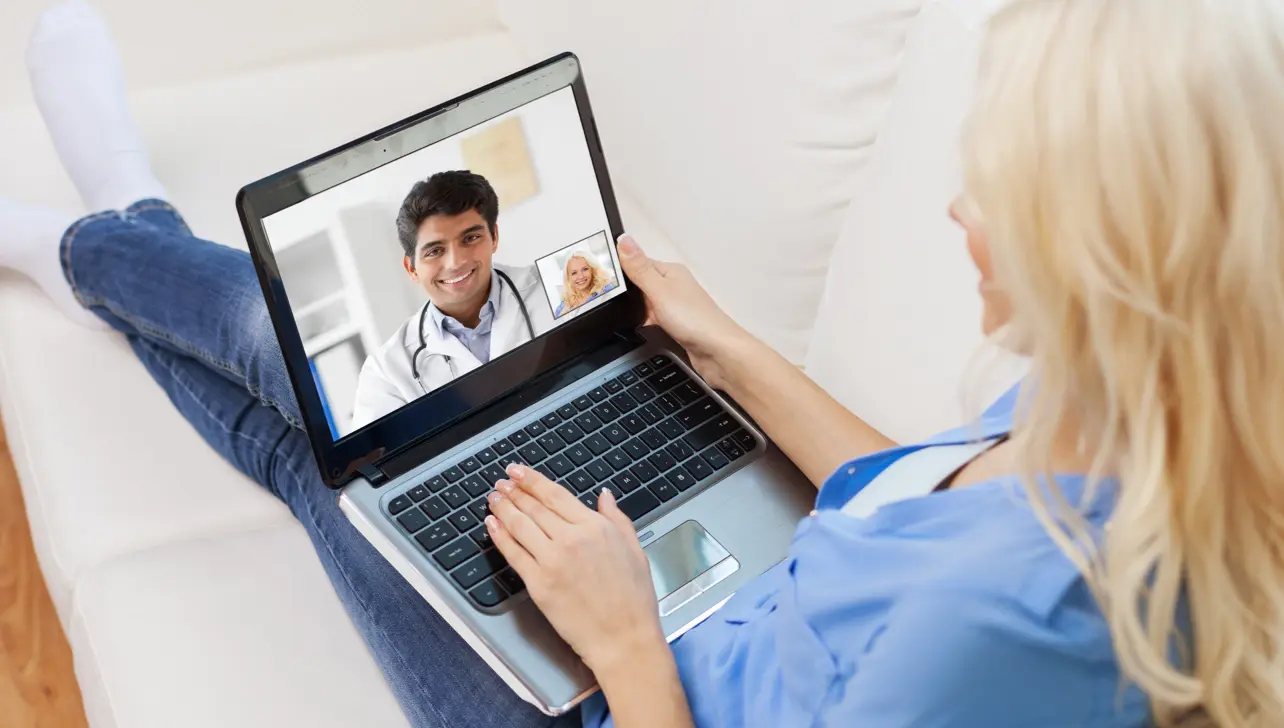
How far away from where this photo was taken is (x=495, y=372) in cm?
93

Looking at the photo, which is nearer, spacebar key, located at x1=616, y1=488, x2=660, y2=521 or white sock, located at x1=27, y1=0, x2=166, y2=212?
spacebar key, located at x1=616, y1=488, x2=660, y2=521

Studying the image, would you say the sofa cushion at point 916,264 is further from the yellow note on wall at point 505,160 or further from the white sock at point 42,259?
the white sock at point 42,259

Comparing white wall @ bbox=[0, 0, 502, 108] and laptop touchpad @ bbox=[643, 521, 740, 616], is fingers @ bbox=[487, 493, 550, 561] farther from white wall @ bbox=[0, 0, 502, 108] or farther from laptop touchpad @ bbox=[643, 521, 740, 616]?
white wall @ bbox=[0, 0, 502, 108]

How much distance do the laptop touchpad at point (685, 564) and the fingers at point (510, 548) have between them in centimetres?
11

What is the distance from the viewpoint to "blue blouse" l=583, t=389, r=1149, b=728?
54 centimetres

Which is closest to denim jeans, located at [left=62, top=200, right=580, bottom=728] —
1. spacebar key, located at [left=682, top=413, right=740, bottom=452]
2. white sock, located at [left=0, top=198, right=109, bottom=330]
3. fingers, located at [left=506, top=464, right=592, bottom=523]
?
white sock, located at [left=0, top=198, right=109, bottom=330]

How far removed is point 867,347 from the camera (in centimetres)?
99

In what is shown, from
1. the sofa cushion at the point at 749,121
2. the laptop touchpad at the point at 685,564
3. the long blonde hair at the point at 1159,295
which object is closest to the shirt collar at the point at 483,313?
the laptop touchpad at the point at 685,564

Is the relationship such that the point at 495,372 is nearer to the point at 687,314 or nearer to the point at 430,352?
the point at 430,352

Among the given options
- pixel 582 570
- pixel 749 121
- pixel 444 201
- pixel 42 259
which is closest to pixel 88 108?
pixel 42 259

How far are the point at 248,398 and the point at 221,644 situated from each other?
26cm

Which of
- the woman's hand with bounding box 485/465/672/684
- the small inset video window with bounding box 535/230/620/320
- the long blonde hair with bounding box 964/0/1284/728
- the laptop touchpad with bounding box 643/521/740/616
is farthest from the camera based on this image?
the small inset video window with bounding box 535/230/620/320

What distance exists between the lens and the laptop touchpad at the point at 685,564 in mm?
856

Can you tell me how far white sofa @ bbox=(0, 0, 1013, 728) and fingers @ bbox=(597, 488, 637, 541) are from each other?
27 centimetres
